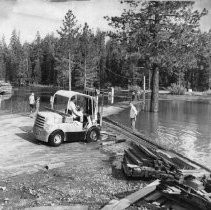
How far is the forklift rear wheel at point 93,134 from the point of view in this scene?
63.1 ft

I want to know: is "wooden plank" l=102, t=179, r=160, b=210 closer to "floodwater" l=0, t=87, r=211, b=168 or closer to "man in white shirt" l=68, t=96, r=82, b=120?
"floodwater" l=0, t=87, r=211, b=168

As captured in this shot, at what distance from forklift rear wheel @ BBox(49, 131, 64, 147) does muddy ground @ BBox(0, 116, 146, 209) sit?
26cm

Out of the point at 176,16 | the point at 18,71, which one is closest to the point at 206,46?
the point at 176,16

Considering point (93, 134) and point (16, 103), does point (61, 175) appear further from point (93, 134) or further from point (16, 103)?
point (16, 103)

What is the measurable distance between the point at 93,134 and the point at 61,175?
20.3 ft

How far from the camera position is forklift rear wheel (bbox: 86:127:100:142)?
63.1ft

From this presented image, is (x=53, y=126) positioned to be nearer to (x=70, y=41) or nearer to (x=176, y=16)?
(x=176, y=16)

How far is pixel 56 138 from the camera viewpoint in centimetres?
1808

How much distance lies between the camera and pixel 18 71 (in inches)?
5148

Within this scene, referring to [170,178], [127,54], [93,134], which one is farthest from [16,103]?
[170,178]

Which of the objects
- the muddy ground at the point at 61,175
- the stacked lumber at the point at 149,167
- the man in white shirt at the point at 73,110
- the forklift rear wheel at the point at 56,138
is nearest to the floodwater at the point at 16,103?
the man in white shirt at the point at 73,110

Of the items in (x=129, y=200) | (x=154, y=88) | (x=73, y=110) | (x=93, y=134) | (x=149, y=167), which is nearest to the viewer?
(x=129, y=200)

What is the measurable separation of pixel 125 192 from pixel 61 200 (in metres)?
2.04

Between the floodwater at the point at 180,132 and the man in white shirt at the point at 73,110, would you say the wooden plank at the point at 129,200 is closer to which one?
the floodwater at the point at 180,132
